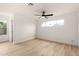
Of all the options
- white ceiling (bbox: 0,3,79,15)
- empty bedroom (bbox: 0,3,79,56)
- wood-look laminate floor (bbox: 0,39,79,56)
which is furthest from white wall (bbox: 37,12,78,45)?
white ceiling (bbox: 0,3,79,15)

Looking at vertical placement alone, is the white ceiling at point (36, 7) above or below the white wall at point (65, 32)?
above

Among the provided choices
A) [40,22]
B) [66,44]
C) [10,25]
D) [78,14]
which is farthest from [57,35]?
[10,25]

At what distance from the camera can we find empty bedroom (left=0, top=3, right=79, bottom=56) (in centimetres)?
258

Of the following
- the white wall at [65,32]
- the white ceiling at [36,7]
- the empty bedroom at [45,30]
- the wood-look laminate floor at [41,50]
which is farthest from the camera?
the white wall at [65,32]

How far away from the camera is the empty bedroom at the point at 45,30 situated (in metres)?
2.58

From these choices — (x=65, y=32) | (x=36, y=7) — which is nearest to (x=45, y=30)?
(x=36, y=7)

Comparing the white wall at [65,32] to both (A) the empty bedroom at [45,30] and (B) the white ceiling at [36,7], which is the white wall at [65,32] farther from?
(B) the white ceiling at [36,7]

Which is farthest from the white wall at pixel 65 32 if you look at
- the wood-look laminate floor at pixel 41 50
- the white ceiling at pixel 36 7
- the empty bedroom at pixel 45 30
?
the white ceiling at pixel 36 7

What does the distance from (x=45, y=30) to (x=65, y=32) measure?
1336 mm

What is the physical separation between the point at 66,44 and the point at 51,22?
58.5 inches

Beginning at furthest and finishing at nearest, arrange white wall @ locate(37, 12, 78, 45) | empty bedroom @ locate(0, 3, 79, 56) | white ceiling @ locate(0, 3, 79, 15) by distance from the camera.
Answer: white wall @ locate(37, 12, 78, 45) → empty bedroom @ locate(0, 3, 79, 56) → white ceiling @ locate(0, 3, 79, 15)

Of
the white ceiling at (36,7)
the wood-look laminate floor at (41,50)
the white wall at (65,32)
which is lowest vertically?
the wood-look laminate floor at (41,50)

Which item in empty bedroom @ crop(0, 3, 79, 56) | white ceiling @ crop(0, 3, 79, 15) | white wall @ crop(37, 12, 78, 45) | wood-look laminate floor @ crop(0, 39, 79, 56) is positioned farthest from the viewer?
white wall @ crop(37, 12, 78, 45)

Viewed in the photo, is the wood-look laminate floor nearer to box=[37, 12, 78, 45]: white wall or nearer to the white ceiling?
box=[37, 12, 78, 45]: white wall
